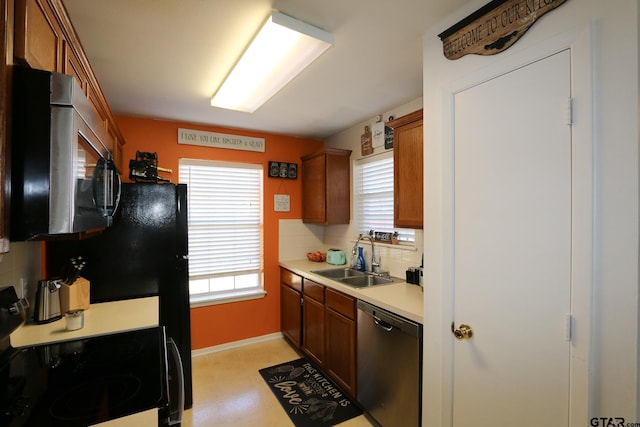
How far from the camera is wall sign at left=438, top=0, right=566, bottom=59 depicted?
115cm

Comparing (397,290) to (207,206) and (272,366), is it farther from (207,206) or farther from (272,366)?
(207,206)

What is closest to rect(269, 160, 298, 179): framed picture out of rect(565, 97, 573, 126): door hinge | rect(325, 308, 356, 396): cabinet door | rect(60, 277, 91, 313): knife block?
rect(325, 308, 356, 396): cabinet door

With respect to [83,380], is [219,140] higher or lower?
higher

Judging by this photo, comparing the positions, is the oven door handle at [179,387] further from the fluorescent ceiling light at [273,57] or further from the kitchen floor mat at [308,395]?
the fluorescent ceiling light at [273,57]

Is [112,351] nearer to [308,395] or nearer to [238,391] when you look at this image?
[238,391]

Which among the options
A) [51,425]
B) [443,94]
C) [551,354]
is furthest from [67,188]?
[551,354]

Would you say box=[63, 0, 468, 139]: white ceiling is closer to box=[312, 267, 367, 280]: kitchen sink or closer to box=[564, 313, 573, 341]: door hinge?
box=[564, 313, 573, 341]: door hinge

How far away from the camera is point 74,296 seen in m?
1.66

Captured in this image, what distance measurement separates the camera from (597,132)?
38.9 inches

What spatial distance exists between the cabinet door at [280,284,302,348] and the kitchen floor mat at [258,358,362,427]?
31cm

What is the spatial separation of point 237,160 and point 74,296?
6.80 ft

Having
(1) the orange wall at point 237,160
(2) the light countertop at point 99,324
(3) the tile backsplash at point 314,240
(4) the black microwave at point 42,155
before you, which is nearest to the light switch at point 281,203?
(1) the orange wall at point 237,160

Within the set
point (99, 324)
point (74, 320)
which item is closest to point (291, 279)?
point (99, 324)

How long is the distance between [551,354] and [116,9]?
2361 mm
